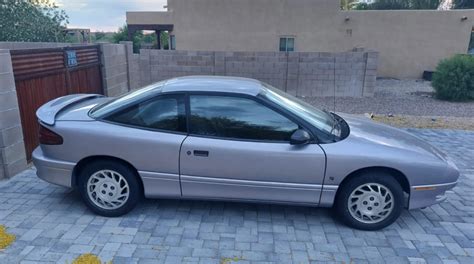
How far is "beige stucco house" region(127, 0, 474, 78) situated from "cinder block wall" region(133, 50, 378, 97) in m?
5.46

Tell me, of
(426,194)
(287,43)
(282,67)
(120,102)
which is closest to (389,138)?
(426,194)

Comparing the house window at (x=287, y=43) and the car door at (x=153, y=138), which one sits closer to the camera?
the car door at (x=153, y=138)

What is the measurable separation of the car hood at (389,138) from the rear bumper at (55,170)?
3035 mm

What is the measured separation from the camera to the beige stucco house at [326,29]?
15711 millimetres

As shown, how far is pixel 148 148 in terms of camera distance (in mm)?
3469

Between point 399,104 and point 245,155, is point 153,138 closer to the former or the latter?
point 245,155

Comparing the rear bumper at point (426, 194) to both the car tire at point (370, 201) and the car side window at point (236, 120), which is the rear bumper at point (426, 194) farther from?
the car side window at point (236, 120)

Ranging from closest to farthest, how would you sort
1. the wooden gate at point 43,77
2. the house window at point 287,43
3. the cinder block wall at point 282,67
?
the wooden gate at point 43,77, the cinder block wall at point 282,67, the house window at point 287,43

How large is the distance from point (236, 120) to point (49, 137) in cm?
202

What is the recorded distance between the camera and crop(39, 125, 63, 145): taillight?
11.8 feet

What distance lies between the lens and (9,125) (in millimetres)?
4414

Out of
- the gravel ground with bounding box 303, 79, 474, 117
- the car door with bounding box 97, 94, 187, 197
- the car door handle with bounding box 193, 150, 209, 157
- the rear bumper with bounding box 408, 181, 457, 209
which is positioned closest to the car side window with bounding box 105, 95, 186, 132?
the car door with bounding box 97, 94, 187, 197

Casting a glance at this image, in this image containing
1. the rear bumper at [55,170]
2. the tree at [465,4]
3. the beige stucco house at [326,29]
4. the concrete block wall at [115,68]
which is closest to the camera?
the rear bumper at [55,170]

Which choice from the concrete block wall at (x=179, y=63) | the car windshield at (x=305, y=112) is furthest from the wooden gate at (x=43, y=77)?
the concrete block wall at (x=179, y=63)
